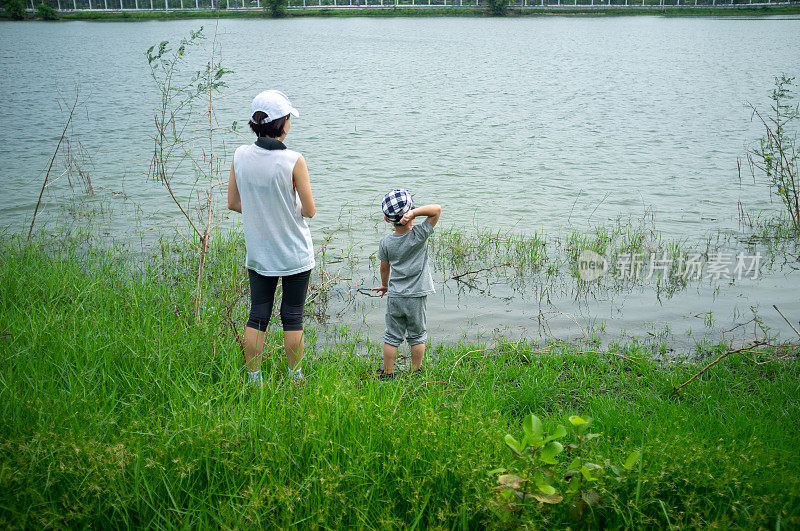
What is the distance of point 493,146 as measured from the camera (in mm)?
14258

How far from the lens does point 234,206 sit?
4.02 m

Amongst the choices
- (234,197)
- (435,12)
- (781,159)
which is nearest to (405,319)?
(234,197)

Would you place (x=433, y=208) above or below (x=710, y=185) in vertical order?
above

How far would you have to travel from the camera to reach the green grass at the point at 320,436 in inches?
99.7

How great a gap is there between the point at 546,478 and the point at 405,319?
203cm

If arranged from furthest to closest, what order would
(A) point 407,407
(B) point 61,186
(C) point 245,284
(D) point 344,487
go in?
(B) point 61,186 < (C) point 245,284 < (A) point 407,407 < (D) point 344,487

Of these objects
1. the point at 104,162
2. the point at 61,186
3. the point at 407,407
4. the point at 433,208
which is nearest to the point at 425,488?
the point at 407,407

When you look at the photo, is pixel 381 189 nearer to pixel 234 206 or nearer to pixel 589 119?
pixel 234 206

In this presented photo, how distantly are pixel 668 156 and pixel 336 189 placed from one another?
767 cm

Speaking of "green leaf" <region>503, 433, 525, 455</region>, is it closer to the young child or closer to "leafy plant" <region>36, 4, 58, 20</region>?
the young child

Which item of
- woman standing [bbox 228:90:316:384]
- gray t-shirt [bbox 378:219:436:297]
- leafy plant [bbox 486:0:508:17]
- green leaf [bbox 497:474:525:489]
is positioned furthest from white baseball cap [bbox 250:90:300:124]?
leafy plant [bbox 486:0:508:17]

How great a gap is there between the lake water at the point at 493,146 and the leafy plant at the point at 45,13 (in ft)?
123

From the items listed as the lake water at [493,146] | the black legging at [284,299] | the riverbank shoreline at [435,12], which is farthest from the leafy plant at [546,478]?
the riverbank shoreline at [435,12]

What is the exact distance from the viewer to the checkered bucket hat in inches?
159
